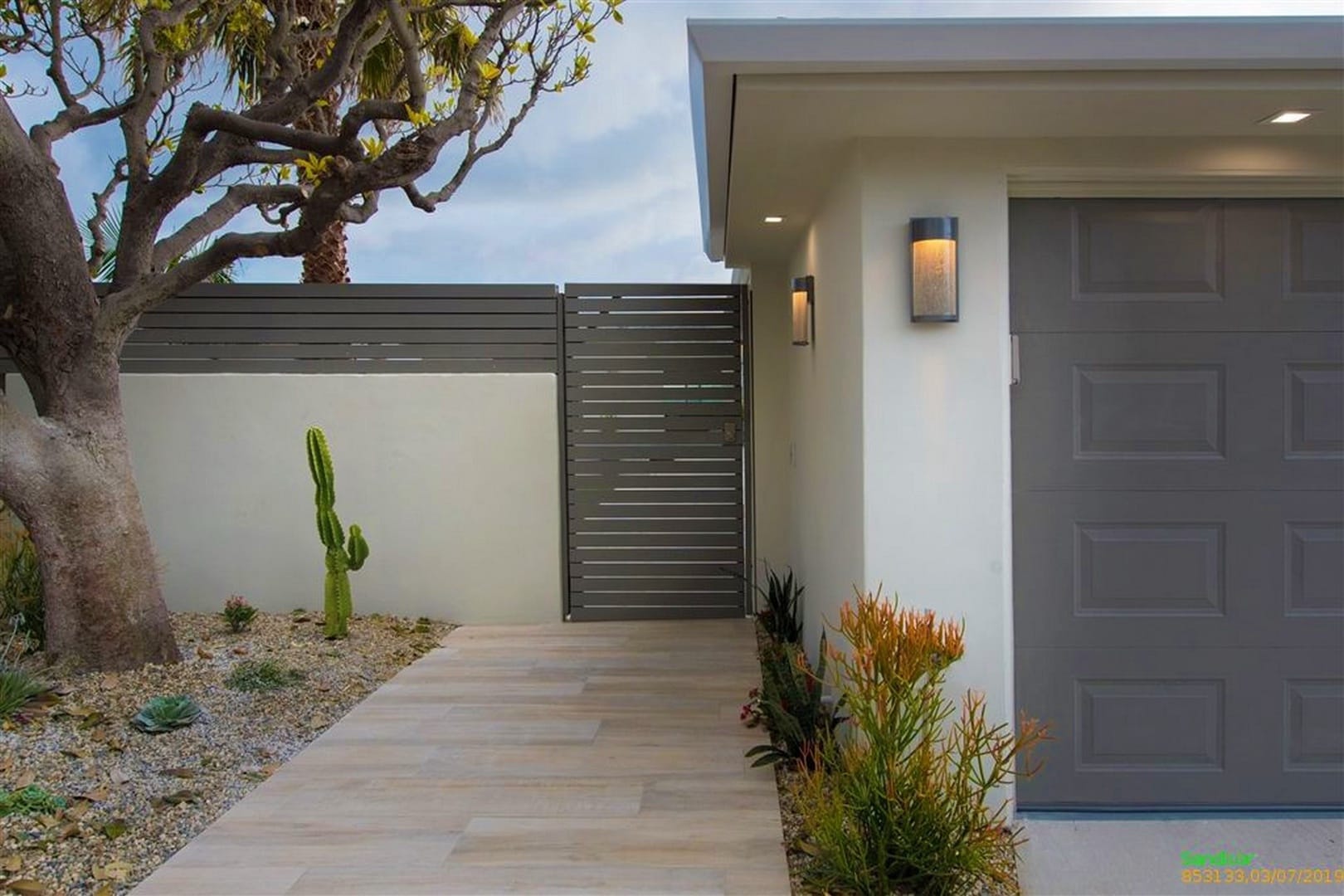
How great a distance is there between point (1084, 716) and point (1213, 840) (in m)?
0.60

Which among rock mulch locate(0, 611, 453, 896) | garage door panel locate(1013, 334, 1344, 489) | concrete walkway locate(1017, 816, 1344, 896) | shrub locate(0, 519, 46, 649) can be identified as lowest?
concrete walkway locate(1017, 816, 1344, 896)

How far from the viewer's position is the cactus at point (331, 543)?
6.36m

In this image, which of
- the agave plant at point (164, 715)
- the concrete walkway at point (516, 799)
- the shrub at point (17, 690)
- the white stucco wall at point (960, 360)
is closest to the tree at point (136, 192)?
the shrub at point (17, 690)

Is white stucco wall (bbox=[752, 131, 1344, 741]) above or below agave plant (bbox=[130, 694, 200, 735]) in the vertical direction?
above

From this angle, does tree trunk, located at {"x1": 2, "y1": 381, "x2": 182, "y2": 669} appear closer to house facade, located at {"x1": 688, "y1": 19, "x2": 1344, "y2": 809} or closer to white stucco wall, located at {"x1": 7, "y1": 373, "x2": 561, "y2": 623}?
white stucco wall, located at {"x1": 7, "y1": 373, "x2": 561, "y2": 623}

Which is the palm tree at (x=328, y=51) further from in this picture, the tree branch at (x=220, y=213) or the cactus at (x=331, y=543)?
the cactus at (x=331, y=543)

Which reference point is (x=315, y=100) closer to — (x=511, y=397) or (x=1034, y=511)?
(x=511, y=397)

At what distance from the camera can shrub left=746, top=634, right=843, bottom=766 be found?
388cm

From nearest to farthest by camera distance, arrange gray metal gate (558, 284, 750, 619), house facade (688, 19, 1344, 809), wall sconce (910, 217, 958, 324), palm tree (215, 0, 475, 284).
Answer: wall sconce (910, 217, 958, 324), house facade (688, 19, 1344, 809), gray metal gate (558, 284, 750, 619), palm tree (215, 0, 475, 284)

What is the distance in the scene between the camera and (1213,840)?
3469mm

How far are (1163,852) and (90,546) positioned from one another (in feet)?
17.7

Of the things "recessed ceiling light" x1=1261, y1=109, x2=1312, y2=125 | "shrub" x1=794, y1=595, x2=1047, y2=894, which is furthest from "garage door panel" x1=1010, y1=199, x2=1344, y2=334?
"shrub" x1=794, y1=595, x2=1047, y2=894

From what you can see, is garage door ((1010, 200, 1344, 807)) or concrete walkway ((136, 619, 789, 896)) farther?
garage door ((1010, 200, 1344, 807))

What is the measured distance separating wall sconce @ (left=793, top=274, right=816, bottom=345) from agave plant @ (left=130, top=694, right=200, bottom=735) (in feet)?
12.4
